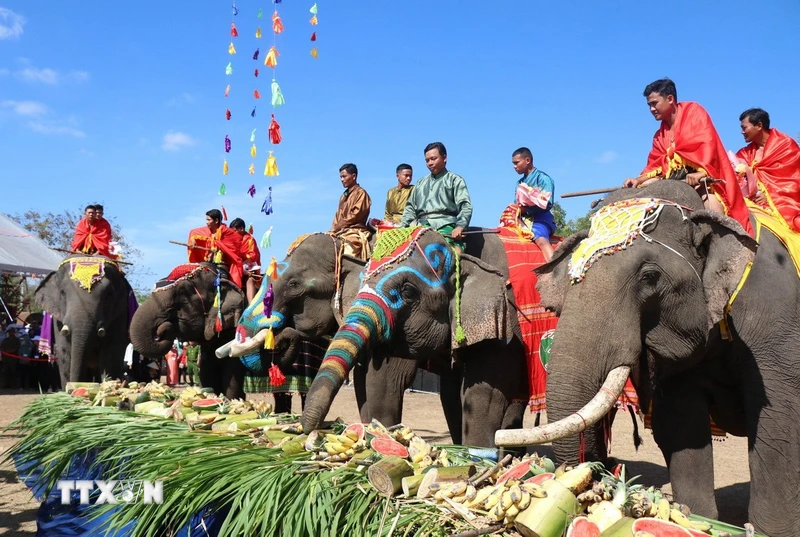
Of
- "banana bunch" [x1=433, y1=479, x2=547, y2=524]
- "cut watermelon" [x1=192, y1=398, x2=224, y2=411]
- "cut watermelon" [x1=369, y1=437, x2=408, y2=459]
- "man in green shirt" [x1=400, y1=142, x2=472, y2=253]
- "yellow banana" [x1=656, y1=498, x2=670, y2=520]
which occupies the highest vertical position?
"man in green shirt" [x1=400, y1=142, x2=472, y2=253]

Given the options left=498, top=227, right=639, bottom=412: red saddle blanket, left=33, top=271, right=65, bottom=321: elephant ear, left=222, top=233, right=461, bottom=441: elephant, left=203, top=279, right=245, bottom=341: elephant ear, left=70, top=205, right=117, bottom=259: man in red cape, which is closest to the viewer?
left=498, top=227, right=639, bottom=412: red saddle blanket

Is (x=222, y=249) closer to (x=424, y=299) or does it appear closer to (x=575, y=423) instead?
(x=424, y=299)

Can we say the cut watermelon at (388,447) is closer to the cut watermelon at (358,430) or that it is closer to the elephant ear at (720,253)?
the cut watermelon at (358,430)

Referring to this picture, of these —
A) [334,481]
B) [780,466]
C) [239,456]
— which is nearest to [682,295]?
[780,466]

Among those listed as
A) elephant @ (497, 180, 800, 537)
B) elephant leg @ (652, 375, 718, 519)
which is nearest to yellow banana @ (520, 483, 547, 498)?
elephant @ (497, 180, 800, 537)

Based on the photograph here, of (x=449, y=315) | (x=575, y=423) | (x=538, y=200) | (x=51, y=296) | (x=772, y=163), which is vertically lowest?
(x=575, y=423)

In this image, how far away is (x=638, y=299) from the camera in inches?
142

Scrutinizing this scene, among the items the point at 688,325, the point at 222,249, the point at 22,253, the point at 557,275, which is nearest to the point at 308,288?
the point at 222,249

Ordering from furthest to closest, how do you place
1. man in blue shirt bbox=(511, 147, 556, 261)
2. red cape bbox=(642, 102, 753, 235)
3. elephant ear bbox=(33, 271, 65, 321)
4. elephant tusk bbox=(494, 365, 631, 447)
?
elephant ear bbox=(33, 271, 65, 321)
man in blue shirt bbox=(511, 147, 556, 261)
red cape bbox=(642, 102, 753, 235)
elephant tusk bbox=(494, 365, 631, 447)

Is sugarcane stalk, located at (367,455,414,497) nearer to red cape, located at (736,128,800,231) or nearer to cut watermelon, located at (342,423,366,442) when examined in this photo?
cut watermelon, located at (342,423,366,442)

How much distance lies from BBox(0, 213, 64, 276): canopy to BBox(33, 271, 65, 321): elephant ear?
900 centimetres

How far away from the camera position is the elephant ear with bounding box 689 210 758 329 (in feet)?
12.0

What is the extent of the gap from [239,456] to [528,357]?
2.87m

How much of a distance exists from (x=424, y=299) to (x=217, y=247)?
5.30m
